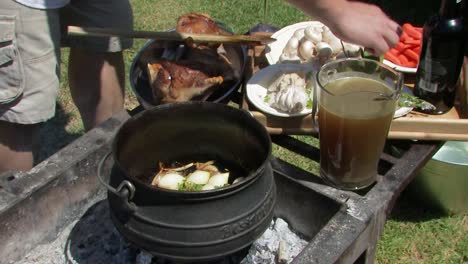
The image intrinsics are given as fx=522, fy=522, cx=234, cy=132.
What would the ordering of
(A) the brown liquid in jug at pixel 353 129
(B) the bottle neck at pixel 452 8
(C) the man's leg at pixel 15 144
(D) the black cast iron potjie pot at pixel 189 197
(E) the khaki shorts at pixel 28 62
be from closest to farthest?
(D) the black cast iron potjie pot at pixel 189 197 → (A) the brown liquid in jug at pixel 353 129 → (B) the bottle neck at pixel 452 8 → (E) the khaki shorts at pixel 28 62 → (C) the man's leg at pixel 15 144

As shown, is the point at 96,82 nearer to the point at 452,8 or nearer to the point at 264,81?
the point at 264,81

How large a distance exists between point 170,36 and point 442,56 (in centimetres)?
113

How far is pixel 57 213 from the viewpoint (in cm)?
204

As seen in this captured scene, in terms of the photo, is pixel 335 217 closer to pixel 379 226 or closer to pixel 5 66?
pixel 379 226

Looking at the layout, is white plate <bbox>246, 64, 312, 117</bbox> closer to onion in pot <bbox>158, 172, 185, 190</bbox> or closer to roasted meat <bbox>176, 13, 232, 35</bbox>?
roasted meat <bbox>176, 13, 232, 35</bbox>

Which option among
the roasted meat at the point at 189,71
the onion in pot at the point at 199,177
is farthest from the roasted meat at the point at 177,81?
the onion in pot at the point at 199,177

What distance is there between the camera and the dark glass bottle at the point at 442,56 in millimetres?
2008

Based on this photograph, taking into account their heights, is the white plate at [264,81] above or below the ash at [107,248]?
above

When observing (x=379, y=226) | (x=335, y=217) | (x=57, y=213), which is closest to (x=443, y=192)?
→ (x=379, y=226)

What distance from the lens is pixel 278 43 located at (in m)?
2.55

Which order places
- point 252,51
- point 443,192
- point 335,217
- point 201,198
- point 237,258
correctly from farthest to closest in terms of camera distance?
point 443,192 < point 252,51 < point 237,258 < point 335,217 < point 201,198

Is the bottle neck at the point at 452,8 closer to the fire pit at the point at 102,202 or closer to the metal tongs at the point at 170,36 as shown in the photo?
the fire pit at the point at 102,202

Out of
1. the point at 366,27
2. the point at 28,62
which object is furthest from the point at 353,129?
the point at 28,62

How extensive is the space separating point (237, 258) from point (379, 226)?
0.53 m
